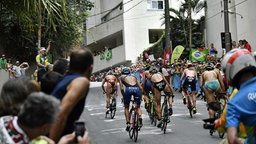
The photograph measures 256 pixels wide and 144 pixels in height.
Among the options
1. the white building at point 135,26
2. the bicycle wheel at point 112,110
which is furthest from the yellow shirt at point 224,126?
the white building at point 135,26

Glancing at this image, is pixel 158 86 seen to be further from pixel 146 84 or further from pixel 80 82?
pixel 80 82

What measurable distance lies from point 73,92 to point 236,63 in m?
1.35

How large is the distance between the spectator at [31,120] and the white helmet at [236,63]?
54.2 inches

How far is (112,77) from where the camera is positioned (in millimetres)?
17656

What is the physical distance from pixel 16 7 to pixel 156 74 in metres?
5.94

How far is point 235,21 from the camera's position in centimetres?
3008

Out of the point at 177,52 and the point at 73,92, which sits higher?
the point at 177,52

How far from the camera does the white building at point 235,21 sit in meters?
26.0

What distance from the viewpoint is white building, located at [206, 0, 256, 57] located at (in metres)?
26.0

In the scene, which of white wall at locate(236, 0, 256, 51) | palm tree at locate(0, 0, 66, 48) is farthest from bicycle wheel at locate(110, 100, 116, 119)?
white wall at locate(236, 0, 256, 51)

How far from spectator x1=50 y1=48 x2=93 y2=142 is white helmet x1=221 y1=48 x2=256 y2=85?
1.19 meters

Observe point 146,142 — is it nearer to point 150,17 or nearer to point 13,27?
point 13,27

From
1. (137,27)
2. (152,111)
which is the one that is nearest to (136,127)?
(152,111)

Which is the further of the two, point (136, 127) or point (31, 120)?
point (136, 127)
